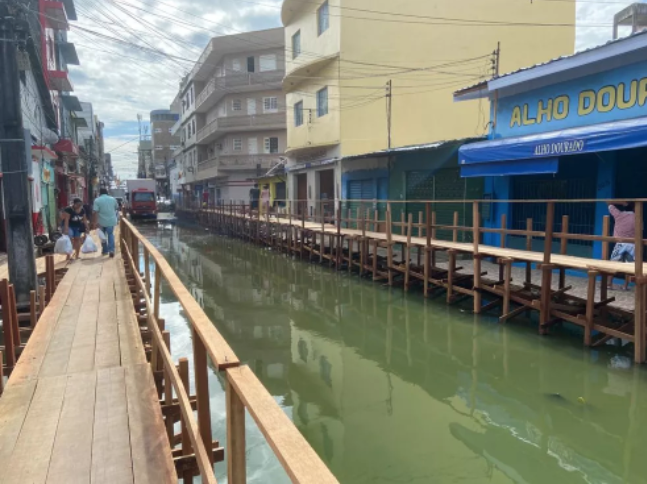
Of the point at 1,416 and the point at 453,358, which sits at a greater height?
the point at 1,416

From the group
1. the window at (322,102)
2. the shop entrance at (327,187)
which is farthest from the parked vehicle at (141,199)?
the window at (322,102)

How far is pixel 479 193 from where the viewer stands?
46.4 feet

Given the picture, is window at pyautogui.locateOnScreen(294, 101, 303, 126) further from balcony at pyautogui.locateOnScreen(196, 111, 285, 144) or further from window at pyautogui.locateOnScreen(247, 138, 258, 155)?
window at pyautogui.locateOnScreen(247, 138, 258, 155)

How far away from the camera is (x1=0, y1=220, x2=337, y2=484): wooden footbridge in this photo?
1.73 metres

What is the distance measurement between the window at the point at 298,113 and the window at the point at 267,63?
12.2m

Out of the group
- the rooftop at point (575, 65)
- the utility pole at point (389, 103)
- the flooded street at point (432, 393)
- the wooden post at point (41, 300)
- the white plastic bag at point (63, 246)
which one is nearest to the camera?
the flooded street at point (432, 393)

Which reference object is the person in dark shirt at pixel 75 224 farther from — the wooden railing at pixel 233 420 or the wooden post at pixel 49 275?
the wooden railing at pixel 233 420

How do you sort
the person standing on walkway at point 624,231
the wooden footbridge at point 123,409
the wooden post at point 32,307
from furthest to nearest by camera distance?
the person standing on walkway at point 624,231, the wooden post at point 32,307, the wooden footbridge at point 123,409

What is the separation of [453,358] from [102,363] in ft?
15.7

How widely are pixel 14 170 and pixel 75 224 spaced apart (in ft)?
11.7

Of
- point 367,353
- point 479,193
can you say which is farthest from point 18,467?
point 479,193

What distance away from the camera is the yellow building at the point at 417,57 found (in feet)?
61.9

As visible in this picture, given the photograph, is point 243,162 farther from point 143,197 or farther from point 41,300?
point 41,300

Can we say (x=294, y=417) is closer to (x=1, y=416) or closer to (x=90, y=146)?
(x=1, y=416)
